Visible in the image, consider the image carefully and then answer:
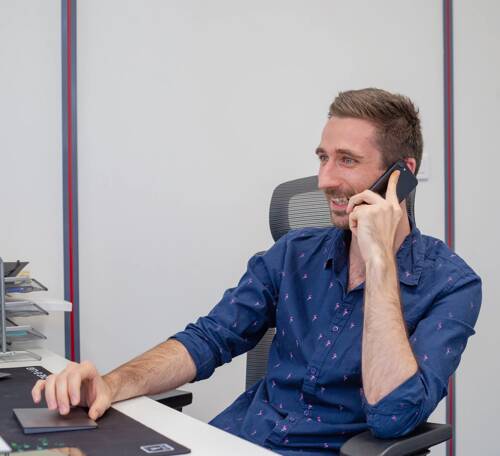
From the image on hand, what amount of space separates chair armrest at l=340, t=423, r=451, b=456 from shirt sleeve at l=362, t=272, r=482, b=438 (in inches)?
0.7

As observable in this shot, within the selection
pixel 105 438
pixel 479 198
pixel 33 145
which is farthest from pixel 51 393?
pixel 479 198

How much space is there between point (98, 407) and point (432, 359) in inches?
22.1

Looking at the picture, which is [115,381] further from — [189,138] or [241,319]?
[189,138]

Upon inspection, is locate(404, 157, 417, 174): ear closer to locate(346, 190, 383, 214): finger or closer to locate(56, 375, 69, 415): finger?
locate(346, 190, 383, 214): finger

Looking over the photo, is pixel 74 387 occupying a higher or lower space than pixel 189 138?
lower

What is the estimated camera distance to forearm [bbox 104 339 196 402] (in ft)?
3.79

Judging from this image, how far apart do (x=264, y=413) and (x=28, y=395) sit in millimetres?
450

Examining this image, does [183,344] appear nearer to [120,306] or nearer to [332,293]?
[332,293]

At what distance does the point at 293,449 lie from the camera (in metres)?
1.22

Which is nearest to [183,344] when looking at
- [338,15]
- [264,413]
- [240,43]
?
[264,413]

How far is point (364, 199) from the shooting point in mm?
1302

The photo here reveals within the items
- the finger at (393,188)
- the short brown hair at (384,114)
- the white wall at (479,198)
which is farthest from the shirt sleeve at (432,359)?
the white wall at (479,198)

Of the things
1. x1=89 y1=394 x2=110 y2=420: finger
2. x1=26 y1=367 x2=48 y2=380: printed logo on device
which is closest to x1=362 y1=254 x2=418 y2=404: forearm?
x1=89 y1=394 x2=110 y2=420: finger

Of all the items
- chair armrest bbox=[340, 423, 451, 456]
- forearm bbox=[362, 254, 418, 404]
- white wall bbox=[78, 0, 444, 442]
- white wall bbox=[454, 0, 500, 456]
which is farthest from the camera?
white wall bbox=[454, 0, 500, 456]
